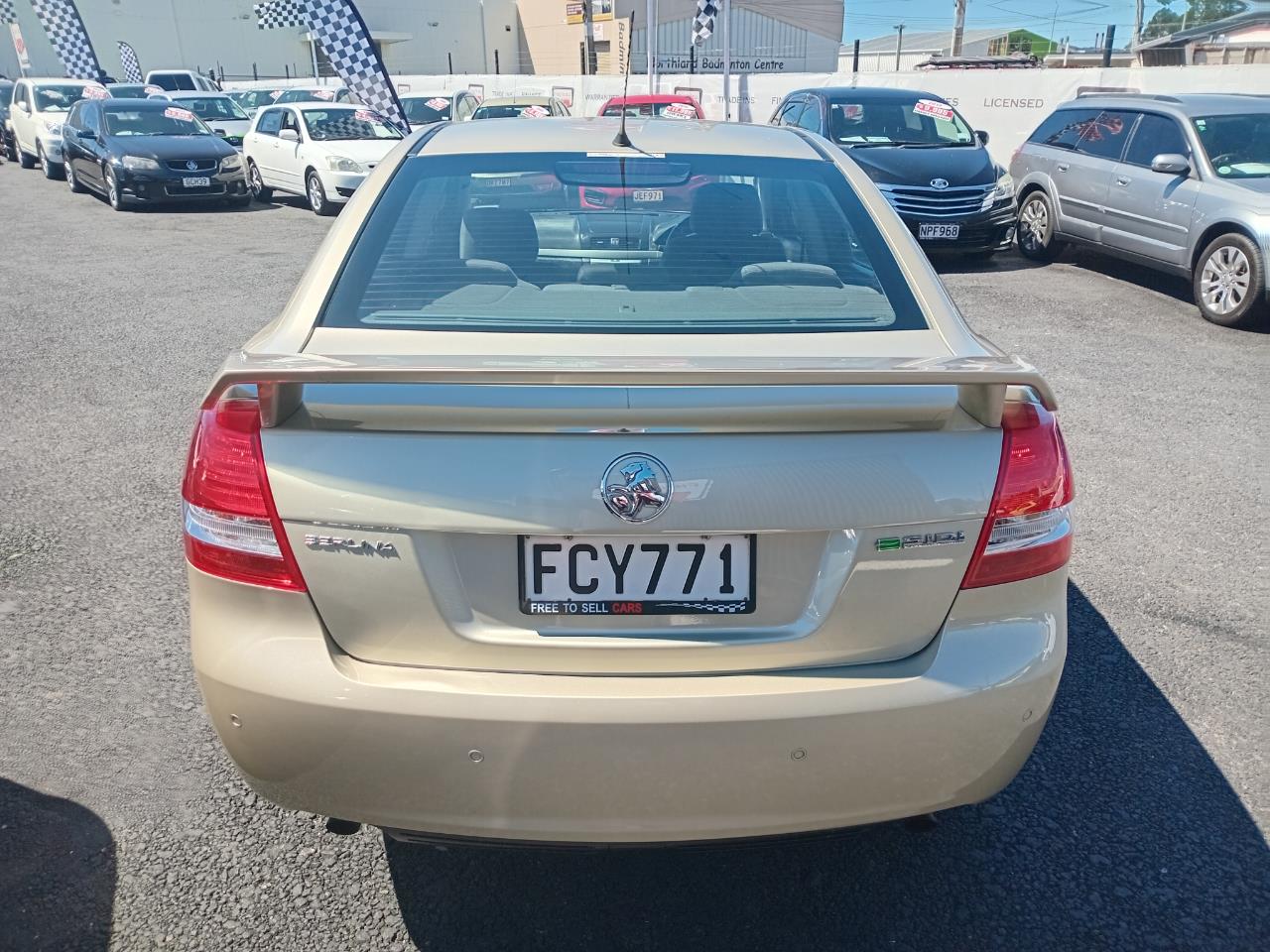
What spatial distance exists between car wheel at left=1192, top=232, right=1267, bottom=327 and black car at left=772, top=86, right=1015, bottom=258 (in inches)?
98.7

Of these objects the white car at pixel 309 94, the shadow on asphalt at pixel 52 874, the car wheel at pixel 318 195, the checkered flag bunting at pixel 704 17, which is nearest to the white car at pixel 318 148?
the car wheel at pixel 318 195

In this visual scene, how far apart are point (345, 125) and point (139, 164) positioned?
117 inches

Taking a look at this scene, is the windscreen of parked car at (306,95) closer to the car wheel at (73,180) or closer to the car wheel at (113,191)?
the car wheel at (73,180)

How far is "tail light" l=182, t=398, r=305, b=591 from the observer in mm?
1999

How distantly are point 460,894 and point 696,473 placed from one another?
1.27 metres

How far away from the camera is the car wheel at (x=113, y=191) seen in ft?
50.4

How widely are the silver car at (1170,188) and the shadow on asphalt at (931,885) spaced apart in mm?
6627

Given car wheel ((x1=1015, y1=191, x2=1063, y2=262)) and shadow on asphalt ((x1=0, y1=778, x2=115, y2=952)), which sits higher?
car wheel ((x1=1015, y1=191, x2=1063, y2=262))

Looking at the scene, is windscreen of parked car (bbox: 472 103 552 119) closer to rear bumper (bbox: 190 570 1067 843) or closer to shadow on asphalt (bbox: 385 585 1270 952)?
shadow on asphalt (bbox: 385 585 1270 952)

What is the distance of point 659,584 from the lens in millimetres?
1972

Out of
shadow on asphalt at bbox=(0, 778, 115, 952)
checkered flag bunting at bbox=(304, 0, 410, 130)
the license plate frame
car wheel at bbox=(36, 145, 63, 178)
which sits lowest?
shadow on asphalt at bbox=(0, 778, 115, 952)

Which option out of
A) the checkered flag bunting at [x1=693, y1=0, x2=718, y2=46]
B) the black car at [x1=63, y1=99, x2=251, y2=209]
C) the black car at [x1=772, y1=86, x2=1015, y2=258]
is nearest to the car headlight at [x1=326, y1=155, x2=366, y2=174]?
the black car at [x1=63, y1=99, x2=251, y2=209]

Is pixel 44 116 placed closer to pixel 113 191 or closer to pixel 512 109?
pixel 113 191

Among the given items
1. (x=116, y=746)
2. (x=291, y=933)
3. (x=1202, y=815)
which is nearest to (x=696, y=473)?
(x=291, y=933)
